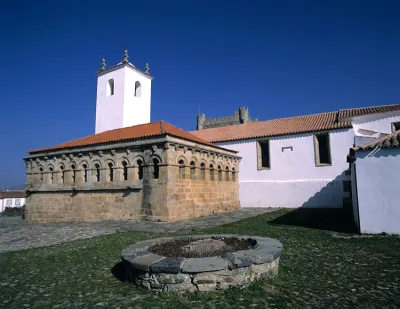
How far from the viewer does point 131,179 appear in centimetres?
1395

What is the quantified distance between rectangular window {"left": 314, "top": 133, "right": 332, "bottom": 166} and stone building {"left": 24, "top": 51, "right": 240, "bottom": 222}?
570 cm

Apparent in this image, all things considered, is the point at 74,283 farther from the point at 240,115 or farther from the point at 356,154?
the point at 240,115

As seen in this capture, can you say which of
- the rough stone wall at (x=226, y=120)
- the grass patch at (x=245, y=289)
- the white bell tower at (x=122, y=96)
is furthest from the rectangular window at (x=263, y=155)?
the rough stone wall at (x=226, y=120)

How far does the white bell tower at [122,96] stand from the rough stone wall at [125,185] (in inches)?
257

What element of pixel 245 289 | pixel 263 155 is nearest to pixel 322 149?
pixel 263 155

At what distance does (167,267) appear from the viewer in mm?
4062

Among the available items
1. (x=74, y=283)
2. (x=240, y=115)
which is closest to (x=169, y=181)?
(x=74, y=283)

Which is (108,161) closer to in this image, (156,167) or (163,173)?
(156,167)

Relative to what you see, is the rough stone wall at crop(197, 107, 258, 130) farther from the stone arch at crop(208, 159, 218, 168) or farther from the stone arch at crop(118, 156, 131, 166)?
the stone arch at crop(118, 156, 131, 166)

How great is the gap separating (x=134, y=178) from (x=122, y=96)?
10.3m

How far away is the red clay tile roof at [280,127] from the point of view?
782 inches

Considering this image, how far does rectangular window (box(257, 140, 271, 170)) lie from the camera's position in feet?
70.1

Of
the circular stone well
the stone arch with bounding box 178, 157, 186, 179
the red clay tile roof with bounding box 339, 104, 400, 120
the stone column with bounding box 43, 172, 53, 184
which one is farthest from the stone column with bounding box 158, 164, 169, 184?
the red clay tile roof with bounding box 339, 104, 400, 120

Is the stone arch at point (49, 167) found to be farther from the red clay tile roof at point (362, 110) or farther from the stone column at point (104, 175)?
the red clay tile roof at point (362, 110)
